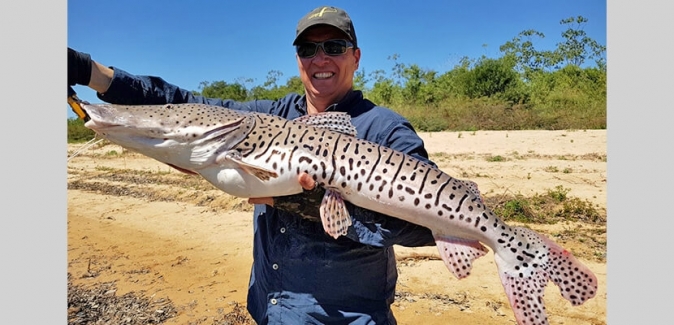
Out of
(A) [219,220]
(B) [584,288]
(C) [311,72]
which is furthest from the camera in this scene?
(A) [219,220]

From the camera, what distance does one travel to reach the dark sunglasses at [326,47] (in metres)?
3.19

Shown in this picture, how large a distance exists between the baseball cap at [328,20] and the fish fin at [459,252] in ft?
5.09

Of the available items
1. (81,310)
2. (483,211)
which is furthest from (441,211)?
(81,310)

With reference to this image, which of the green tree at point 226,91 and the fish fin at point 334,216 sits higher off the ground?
the green tree at point 226,91

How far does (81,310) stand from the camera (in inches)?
240

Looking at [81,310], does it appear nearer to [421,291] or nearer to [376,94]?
[421,291]

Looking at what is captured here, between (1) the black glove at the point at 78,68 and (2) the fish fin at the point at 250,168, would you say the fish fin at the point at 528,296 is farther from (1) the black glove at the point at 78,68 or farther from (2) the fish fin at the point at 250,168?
(1) the black glove at the point at 78,68

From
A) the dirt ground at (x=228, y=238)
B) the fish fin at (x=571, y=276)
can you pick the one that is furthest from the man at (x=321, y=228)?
the dirt ground at (x=228, y=238)

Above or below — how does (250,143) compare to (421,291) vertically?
above

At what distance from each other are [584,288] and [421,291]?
12.0 feet

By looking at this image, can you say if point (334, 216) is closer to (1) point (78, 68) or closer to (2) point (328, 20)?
(2) point (328, 20)

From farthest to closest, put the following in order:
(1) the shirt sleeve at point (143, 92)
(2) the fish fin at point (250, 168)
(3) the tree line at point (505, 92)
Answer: (3) the tree line at point (505, 92)
(1) the shirt sleeve at point (143, 92)
(2) the fish fin at point (250, 168)

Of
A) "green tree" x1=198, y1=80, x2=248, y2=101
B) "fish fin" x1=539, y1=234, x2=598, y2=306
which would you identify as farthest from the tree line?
"fish fin" x1=539, y1=234, x2=598, y2=306

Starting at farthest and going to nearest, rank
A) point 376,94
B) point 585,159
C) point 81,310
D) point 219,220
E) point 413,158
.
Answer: point 376,94 < point 585,159 < point 219,220 < point 81,310 < point 413,158
